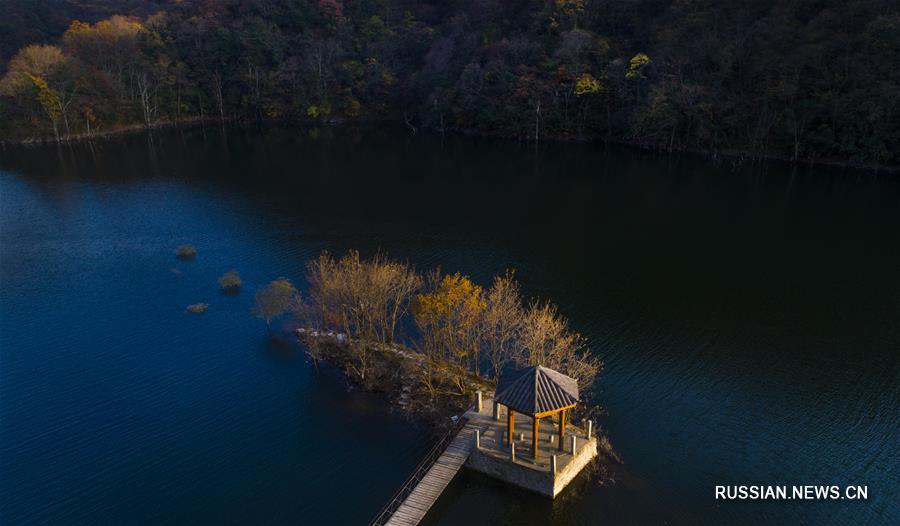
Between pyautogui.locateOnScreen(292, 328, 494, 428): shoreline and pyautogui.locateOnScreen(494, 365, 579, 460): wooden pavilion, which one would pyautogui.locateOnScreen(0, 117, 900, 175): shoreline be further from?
pyautogui.locateOnScreen(494, 365, 579, 460): wooden pavilion

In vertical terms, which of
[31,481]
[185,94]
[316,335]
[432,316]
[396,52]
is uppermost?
[396,52]

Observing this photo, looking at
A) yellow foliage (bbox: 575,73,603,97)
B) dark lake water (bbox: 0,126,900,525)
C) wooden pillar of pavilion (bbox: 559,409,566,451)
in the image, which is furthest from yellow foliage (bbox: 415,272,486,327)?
yellow foliage (bbox: 575,73,603,97)

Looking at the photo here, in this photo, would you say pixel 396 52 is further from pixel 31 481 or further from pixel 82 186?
pixel 31 481

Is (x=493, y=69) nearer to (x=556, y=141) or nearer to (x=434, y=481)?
(x=556, y=141)

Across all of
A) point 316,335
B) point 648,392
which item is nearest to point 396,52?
point 316,335

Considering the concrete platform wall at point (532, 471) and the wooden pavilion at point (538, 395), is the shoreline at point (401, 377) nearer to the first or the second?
the concrete platform wall at point (532, 471)
